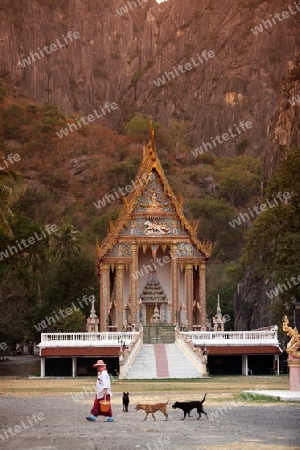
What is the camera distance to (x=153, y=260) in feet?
220

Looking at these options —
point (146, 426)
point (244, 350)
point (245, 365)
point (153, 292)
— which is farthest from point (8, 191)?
point (153, 292)

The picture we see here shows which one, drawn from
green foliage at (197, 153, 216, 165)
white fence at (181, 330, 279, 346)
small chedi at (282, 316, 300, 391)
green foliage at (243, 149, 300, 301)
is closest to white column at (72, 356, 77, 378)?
white fence at (181, 330, 279, 346)

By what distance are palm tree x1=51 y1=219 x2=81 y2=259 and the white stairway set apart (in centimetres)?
4539

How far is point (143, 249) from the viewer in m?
65.9

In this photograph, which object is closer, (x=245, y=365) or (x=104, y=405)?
(x=104, y=405)

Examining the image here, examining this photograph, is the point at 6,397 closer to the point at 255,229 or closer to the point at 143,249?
the point at 255,229

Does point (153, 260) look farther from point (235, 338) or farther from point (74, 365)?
point (74, 365)

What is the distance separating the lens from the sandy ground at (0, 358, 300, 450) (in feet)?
64.7

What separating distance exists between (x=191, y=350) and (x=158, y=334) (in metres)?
4.50

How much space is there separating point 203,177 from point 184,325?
99.3m

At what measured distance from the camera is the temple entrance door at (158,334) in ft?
185

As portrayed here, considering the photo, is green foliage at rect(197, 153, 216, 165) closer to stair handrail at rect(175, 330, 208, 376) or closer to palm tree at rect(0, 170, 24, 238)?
stair handrail at rect(175, 330, 208, 376)

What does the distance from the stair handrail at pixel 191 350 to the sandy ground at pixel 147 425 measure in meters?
13.9

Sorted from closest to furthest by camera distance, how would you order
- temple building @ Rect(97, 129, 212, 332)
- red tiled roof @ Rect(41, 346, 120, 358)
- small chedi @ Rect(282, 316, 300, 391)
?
small chedi @ Rect(282, 316, 300, 391), red tiled roof @ Rect(41, 346, 120, 358), temple building @ Rect(97, 129, 212, 332)
